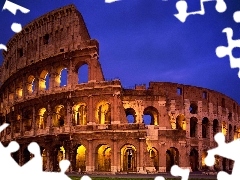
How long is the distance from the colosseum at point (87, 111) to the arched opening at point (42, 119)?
0.09m

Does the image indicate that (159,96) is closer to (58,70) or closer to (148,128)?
(148,128)

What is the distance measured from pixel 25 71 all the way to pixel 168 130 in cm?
1405

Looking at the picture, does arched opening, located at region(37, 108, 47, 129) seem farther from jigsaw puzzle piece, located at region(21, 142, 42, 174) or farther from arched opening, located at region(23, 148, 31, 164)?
jigsaw puzzle piece, located at region(21, 142, 42, 174)

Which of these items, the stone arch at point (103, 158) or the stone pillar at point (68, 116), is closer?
the stone pillar at point (68, 116)

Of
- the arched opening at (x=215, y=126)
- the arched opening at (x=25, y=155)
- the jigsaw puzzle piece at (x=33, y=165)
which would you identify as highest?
the arched opening at (x=215, y=126)

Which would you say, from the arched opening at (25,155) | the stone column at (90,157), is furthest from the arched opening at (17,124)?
the stone column at (90,157)

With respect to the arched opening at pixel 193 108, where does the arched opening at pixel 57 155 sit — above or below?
below

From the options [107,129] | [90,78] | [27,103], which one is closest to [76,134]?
[107,129]

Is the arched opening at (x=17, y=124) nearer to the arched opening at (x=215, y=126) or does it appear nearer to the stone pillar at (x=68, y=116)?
the stone pillar at (x=68, y=116)

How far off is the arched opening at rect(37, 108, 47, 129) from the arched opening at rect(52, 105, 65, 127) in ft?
4.43

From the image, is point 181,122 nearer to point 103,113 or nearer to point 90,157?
point 103,113

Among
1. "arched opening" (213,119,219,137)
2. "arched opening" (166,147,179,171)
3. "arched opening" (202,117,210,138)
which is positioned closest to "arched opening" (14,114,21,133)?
"arched opening" (166,147,179,171)

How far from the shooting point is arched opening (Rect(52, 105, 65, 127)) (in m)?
28.9

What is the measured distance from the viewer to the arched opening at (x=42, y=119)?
29.7 meters
